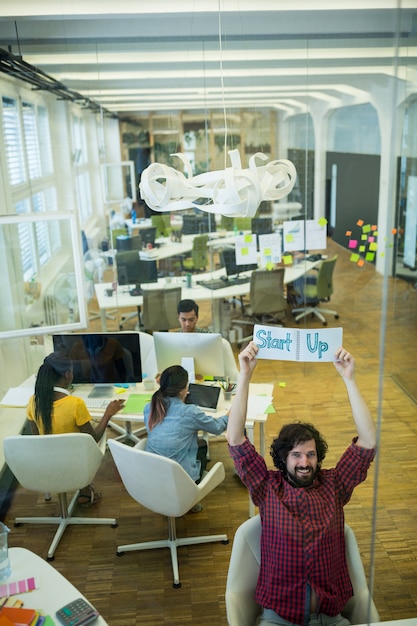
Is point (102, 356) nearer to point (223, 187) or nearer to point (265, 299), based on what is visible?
point (223, 187)

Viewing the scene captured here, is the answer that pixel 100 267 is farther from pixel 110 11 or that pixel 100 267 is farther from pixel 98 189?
pixel 110 11

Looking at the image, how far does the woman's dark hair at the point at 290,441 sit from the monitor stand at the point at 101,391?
6.05 ft

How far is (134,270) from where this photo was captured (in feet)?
21.4

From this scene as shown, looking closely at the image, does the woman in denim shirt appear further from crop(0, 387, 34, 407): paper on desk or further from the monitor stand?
crop(0, 387, 34, 407): paper on desk

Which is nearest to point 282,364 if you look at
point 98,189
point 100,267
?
point 100,267

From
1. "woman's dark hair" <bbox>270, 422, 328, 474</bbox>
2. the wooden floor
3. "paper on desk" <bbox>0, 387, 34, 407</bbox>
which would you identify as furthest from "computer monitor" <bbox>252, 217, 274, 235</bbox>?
"woman's dark hair" <bbox>270, 422, 328, 474</bbox>

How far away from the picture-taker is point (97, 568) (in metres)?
3.59

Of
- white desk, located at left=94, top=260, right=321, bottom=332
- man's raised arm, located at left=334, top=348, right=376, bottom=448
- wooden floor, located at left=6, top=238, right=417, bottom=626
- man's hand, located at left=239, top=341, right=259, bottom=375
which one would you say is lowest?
wooden floor, located at left=6, top=238, right=417, bottom=626

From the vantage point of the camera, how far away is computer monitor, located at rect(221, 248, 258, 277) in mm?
6586

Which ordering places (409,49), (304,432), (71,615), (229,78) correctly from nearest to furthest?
(71,615), (304,432), (409,49), (229,78)

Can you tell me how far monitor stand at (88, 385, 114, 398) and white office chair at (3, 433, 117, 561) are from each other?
0.53 m

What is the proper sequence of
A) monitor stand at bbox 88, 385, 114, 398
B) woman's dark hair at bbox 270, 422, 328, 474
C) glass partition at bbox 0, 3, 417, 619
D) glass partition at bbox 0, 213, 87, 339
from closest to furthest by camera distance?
1. woman's dark hair at bbox 270, 422, 328, 474
2. monitor stand at bbox 88, 385, 114, 398
3. glass partition at bbox 0, 213, 87, 339
4. glass partition at bbox 0, 3, 417, 619

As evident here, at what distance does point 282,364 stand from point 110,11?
373 cm

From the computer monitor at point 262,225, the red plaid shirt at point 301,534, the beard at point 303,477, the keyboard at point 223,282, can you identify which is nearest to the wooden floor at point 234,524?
the red plaid shirt at point 301,534
